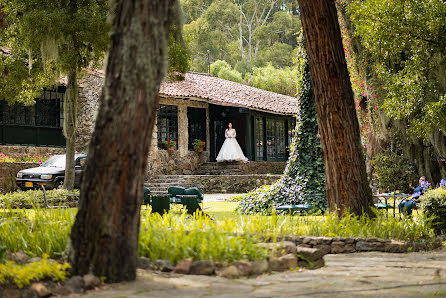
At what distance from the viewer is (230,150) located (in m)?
26.3

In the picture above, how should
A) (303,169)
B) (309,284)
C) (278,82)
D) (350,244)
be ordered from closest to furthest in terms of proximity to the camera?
1. (309,284)
2. (350,244)
3. (303,169)
4. (278,82)

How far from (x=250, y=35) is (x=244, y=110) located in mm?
24590

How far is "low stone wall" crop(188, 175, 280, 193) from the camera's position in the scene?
922 inches

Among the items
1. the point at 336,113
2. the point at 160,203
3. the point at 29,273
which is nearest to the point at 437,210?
the point at 336,113

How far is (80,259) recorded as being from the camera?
4.72 meters

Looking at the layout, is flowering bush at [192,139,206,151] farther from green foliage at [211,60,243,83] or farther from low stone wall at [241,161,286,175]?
green foliage at [211,60,243,83]

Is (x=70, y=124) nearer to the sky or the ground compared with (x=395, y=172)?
nearer to the sky

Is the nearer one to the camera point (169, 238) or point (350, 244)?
point (169, 238)

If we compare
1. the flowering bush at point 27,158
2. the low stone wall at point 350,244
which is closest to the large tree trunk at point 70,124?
the flowering bush at point 27,158

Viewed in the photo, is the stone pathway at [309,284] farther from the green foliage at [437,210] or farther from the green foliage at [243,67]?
the green foliage at [243,67]

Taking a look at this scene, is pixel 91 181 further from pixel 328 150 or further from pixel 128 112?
pixel 328 150

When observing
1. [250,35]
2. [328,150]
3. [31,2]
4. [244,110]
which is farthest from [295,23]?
[328,150]

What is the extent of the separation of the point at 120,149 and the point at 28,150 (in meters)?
18.4

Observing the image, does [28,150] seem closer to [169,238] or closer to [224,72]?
[169,238]
